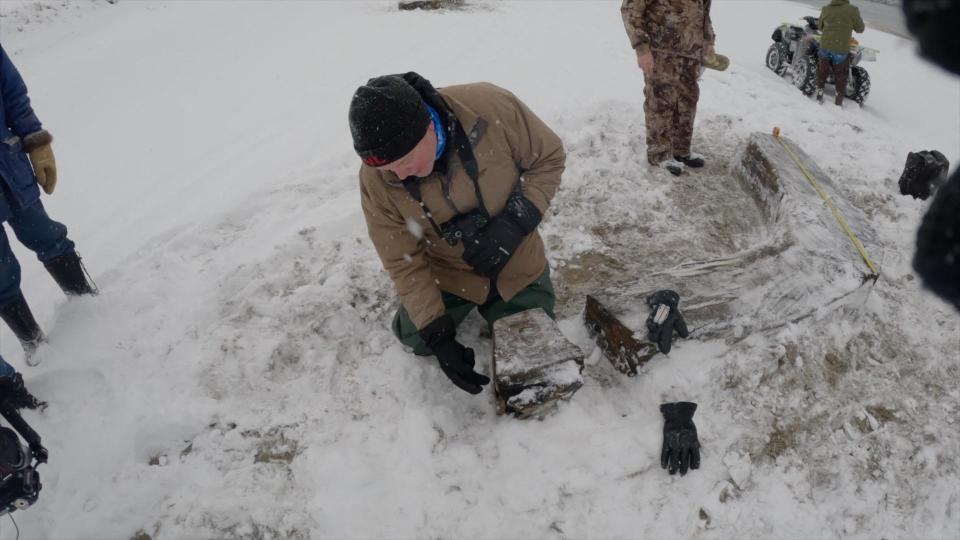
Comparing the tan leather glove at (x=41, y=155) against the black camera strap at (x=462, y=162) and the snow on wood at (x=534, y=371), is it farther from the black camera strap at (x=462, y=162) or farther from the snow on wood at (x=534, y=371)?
the snow on wood at (x=534, y=371)

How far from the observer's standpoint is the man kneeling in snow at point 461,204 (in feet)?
7.54

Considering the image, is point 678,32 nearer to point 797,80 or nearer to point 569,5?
point 797,80

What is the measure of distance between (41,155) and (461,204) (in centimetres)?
233

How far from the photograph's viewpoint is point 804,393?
2570 millimetres

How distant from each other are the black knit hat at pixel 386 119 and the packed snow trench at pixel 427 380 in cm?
124

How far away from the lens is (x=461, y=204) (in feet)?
8.06

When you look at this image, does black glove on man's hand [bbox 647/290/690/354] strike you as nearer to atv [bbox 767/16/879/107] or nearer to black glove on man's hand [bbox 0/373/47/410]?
black glove on man's hand [bbox 0/373/47/410]

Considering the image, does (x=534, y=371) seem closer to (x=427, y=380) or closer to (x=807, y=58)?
(x=427, y=380)

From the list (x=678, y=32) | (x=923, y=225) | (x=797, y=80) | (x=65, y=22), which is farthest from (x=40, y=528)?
(x=65, y=22)

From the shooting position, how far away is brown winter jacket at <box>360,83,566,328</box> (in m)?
2.35

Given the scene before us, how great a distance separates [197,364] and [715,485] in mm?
2620

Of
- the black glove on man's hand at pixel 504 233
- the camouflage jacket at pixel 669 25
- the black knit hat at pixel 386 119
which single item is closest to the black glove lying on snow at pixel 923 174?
the camouflage jacket at pixel 669 25

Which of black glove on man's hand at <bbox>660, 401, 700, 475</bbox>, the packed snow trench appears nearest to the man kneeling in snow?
the packed snow trench

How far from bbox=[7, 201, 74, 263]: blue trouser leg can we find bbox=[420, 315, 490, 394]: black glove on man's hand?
7.32 ft
